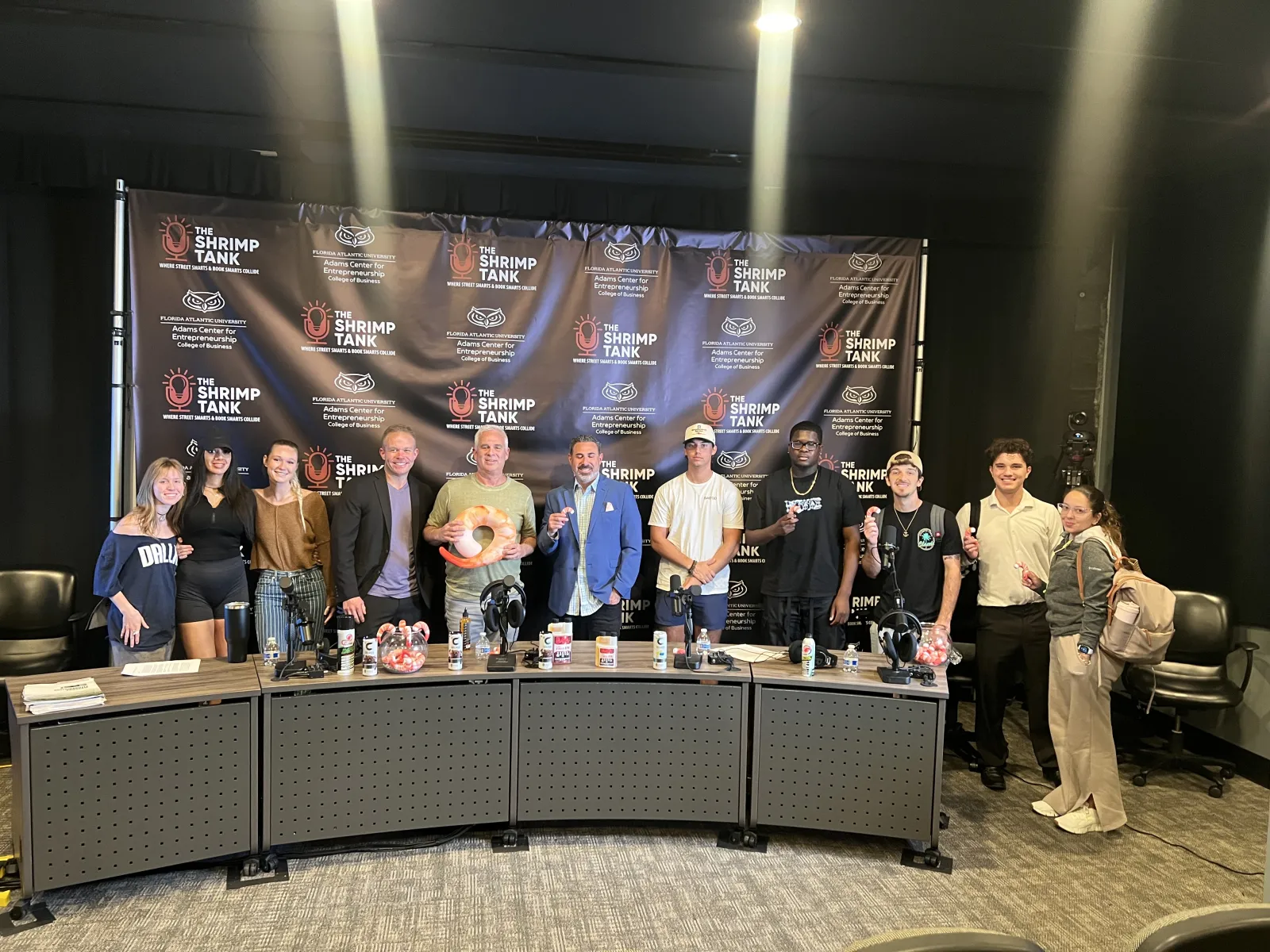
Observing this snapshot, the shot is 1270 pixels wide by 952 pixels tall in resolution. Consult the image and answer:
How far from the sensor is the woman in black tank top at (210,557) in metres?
4.25

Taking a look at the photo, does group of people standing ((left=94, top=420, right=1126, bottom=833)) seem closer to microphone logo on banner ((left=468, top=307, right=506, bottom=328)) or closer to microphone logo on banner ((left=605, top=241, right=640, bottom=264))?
microphone logo on banner ((left=468, top=307, right=506, bottom=328))

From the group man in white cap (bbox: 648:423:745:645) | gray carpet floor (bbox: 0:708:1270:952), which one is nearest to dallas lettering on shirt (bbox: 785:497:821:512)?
man in white cap (bbox: 648:423:745:645)

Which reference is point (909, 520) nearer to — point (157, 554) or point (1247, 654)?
point (1247, 654)

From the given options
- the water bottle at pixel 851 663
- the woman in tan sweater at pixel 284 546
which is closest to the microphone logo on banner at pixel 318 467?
the woman in tan sweater at pixel 284 546

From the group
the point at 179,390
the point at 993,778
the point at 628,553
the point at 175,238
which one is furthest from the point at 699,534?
the point at 175,238

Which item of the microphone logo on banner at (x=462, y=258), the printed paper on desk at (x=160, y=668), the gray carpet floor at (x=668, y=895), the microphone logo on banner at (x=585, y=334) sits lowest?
the gray carpet floor at (x=668, y=895)

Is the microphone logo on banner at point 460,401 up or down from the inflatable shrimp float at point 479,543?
up

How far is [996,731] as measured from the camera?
14.7ft

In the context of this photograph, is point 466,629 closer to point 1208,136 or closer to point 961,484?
point 961,484

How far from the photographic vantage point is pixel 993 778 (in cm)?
430

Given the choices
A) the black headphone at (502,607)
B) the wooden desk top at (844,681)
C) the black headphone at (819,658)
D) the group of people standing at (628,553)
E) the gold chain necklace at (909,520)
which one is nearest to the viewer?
the wooden desk top at (844,681)

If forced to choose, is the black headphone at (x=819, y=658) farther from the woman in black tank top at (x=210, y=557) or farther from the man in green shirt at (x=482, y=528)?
the woman in black tank top at (x=210, y=557)

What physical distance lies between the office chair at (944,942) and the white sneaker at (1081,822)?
9.52 feet

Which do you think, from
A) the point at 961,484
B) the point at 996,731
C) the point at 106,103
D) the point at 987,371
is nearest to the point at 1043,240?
the point at 987,371
